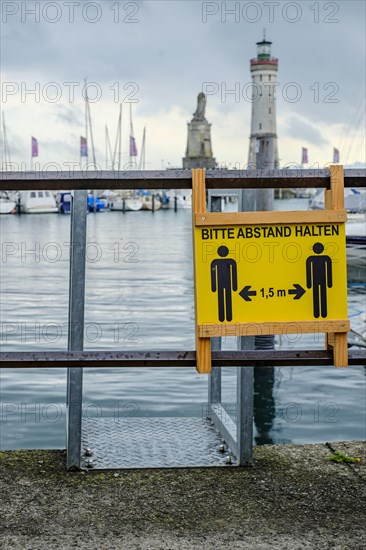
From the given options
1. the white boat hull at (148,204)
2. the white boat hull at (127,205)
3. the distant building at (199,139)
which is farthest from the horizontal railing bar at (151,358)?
the distant building at (199,139)

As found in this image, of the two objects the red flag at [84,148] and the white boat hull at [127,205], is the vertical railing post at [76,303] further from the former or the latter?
the white boat hull at [127,205]

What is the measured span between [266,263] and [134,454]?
174 centimetres

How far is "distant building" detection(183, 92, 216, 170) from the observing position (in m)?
162

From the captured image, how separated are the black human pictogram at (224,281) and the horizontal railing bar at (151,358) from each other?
0.82 ft

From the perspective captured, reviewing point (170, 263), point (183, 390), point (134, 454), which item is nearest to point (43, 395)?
point (183, 390)

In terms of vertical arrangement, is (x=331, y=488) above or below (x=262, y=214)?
below

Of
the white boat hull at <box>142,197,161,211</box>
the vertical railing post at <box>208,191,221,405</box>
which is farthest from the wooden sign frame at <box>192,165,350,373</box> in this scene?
the white boat hull at <box>142,197,161,211</box>

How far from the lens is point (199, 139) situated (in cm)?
16350

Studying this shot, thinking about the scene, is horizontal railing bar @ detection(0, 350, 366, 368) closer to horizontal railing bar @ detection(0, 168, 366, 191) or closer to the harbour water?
horizontal railing bar @ detection(0, 168, 366, 191)

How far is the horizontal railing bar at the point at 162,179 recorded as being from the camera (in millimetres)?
4559

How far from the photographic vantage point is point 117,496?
4859mm

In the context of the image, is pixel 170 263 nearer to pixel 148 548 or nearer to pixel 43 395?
pixel 43 395

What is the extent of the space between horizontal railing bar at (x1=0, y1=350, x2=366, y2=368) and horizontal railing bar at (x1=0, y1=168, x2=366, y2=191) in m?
0.78

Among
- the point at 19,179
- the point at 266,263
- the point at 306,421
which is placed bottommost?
the point at 306,421
